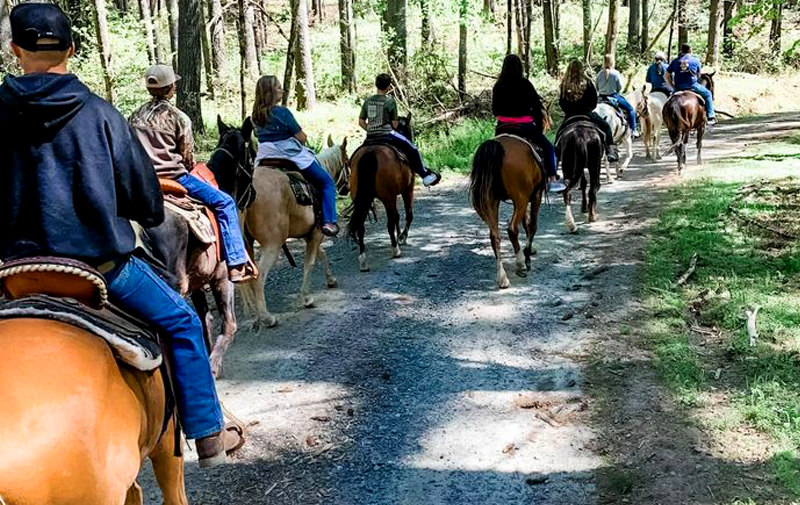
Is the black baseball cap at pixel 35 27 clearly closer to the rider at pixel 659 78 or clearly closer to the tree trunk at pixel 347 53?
the rider at pixel 659 78

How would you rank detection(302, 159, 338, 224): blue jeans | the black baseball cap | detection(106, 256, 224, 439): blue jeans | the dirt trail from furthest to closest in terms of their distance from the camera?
1. detection(302, 159, 338, 224): blue jeans
2. the dirt trail
3. detection(106, 256, 224, 439): blue jeans
4. the black baseball cap

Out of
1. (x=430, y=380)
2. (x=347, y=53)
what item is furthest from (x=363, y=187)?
(x=347, y=53)

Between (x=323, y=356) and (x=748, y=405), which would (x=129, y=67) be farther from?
(x=748, y=405)

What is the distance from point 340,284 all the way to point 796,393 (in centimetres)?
563

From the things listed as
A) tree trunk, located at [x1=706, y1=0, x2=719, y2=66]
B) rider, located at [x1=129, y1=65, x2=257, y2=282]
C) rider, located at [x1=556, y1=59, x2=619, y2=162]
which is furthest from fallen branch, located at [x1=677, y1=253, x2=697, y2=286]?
tree trunk, located at [x1=706, y1=0, x2=719, y2=66]

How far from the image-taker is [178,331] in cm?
375

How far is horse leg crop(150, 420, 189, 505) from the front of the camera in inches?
156

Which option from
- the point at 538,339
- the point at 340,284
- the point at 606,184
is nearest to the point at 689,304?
the point at 538,339

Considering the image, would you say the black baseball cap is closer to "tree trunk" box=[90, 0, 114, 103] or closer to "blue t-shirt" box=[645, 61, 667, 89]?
"tree trunk" box=[90, 0, 114, 103]

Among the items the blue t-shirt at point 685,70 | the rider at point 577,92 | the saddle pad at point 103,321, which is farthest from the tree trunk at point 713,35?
the saddle pad at point 103,321

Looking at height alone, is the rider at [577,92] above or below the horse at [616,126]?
above

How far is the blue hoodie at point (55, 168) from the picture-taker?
3045mm

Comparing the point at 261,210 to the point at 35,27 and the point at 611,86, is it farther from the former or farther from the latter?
the point at 611,86

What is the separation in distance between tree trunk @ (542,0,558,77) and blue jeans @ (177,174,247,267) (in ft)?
80.9
